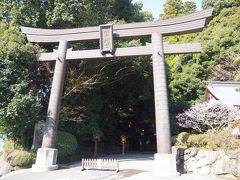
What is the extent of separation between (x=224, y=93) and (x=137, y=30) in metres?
9.47

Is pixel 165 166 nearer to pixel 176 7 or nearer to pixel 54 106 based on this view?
pixel 54 106

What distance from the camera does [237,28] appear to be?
29797 mm

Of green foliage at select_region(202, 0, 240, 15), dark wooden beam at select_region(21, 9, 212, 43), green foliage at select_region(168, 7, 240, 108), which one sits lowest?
dark wooden beam at select_region(21, 9, 212, 43)

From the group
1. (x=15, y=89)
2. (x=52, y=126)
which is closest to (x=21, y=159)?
(x=52, y=126)

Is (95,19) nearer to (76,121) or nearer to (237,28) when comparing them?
(76,121)

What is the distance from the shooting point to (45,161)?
13250 mm

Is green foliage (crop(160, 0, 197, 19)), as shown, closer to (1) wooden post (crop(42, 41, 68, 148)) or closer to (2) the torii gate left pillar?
(2) the torii gate left pillar

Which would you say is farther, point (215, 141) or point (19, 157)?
point (19, 157)

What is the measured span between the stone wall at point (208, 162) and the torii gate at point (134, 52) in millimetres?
1605

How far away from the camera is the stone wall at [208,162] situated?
11.2 m

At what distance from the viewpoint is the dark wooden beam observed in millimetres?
14078

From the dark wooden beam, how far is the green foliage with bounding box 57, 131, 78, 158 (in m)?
5.80

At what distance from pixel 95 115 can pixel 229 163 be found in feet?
36.1

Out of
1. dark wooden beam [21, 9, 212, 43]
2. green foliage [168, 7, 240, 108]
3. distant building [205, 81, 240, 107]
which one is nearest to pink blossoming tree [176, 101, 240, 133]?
distant building [205, 81, 240, 107]
